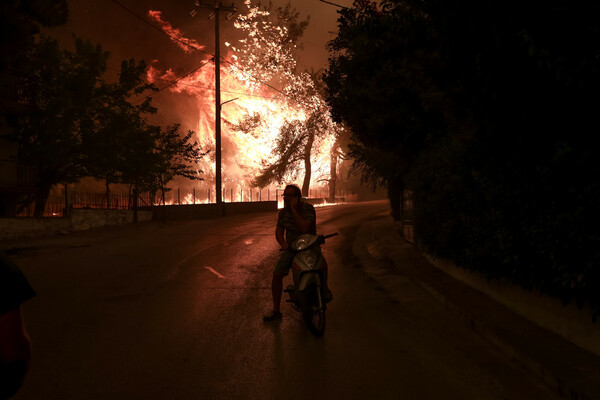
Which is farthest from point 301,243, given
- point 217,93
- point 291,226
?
point 217,93

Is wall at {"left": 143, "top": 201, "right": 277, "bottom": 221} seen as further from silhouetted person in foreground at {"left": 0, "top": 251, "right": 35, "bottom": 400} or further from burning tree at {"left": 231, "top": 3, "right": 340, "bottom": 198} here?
silhouetted person in foreground at {"left": 0, "top": 251, "right": 35, "bottom": 400}

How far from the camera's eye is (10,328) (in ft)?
6.07

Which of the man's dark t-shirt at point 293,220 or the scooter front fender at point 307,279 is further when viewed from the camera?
the man's dark t-shirt at point 293,220

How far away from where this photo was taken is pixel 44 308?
7.76 metres

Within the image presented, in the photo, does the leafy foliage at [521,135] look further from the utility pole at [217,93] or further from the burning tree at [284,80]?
the burning tree at [284,80]

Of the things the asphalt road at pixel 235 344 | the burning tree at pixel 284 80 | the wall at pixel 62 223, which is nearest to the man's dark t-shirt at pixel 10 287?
the asphalt road at pixel 235 344

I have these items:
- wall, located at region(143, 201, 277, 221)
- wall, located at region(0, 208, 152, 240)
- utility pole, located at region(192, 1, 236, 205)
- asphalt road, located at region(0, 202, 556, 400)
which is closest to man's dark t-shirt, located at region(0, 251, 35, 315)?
asphalt road, located at region(0, 202, 556, 400)

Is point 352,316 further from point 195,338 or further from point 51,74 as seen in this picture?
point 51,74

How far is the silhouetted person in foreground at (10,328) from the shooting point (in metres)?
1.81

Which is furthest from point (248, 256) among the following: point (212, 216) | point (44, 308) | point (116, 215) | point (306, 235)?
point (212, 216)

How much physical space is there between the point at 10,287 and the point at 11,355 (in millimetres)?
252

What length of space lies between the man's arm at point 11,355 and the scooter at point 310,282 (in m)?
4.46

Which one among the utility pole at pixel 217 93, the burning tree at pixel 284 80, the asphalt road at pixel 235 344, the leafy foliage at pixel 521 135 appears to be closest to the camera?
the asphalt road at pixel 235 344

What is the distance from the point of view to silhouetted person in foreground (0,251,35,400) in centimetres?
181
